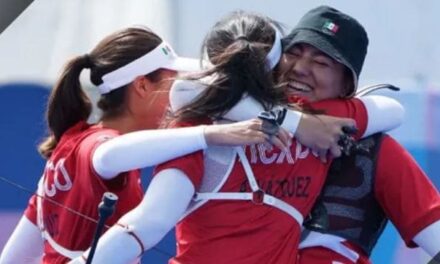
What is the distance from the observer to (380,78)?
207 centimetres

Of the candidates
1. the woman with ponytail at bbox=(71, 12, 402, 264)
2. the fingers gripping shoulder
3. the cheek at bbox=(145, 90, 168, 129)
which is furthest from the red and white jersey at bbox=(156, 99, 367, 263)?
the cheek at bbox=(145, 90, 168, 129)

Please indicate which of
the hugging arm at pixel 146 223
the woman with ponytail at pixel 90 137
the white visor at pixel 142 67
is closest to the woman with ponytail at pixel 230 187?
the hugging arm at pixel 146 223

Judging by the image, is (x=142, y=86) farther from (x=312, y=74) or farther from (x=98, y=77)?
(x=312, y=74)

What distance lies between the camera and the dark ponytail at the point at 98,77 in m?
1.67

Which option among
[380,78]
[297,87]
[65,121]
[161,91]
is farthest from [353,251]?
[380,78]

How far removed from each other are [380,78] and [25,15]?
79 centimetres

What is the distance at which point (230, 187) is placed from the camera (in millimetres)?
1366

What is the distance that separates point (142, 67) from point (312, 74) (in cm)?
34

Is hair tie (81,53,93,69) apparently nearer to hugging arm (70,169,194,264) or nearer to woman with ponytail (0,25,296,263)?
woman with ponytail (0,25,296,263)

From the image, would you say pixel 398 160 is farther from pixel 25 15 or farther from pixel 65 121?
pixel 25 15

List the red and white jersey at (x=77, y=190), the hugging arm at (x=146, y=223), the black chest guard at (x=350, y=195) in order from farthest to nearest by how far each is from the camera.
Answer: the red and white jersey at (x=77, y=190) < the black chest guard at (x=350, y=195) < the hugging arm at (x=146, y=223)

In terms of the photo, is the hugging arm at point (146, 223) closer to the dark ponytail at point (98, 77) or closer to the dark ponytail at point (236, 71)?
the dark ponytail at point (236, 71)

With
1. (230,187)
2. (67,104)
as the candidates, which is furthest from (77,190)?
(230,187)

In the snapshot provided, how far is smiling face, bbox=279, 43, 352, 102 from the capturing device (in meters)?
1.45
